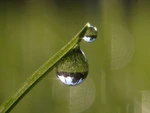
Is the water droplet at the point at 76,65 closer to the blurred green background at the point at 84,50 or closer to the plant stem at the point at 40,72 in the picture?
the plant stem at the point at 40,72

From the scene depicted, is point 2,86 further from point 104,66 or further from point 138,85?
point 138,85

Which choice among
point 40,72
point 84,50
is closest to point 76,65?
point 40,72

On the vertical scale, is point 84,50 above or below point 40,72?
above

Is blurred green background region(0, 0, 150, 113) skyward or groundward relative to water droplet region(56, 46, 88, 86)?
skyward

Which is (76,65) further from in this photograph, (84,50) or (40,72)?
(84,50)

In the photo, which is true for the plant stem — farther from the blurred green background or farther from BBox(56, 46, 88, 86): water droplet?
the blurred green background

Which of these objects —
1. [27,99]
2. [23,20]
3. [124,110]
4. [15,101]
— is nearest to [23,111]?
[27,99]

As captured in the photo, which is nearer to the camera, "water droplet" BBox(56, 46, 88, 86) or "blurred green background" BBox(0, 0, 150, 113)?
"water droplet" BBox(56, 46, 88, 86)

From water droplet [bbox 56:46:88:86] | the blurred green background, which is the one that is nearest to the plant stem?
water droplet [bbox 56:46:88:86]

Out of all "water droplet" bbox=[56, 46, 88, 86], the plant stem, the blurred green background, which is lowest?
the plant stem
